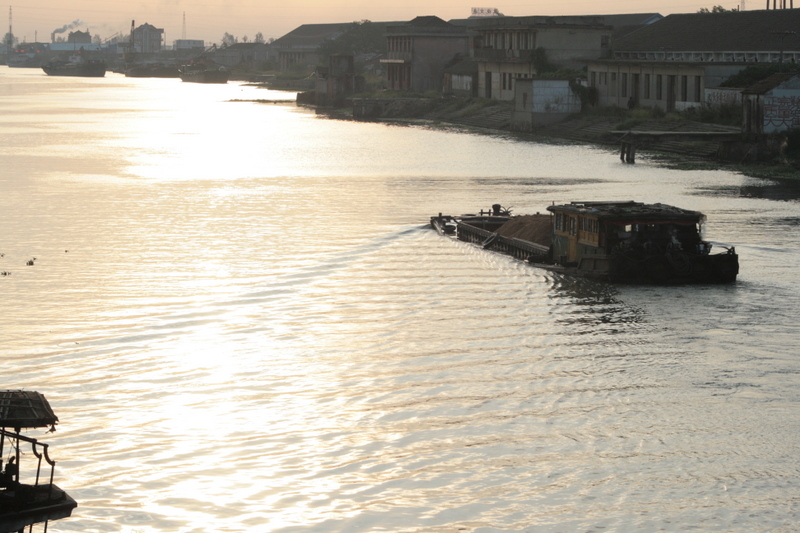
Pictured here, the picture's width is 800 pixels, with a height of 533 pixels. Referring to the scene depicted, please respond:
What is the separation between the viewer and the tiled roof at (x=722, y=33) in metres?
75.4

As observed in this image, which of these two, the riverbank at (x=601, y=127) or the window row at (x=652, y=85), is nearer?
the riverbank at (x=601, y=127)

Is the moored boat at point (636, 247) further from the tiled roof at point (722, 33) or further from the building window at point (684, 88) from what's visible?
the building window at point (684, 88)

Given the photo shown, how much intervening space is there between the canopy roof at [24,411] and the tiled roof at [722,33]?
65921 millimetres

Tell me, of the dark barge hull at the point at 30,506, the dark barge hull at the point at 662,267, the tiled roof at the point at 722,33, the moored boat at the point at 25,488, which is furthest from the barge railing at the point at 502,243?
the tiled roof at the point at 722,33

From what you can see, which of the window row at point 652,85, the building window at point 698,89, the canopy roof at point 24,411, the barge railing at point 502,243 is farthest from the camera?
the window row at point 652,85

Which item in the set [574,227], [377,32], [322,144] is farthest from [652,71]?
[377,32]

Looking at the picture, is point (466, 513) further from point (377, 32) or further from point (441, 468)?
point (377, 32)

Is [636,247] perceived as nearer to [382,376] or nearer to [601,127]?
[382,376]

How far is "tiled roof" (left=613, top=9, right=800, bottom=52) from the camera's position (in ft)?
247

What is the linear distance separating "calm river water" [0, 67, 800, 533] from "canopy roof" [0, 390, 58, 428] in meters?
1.88

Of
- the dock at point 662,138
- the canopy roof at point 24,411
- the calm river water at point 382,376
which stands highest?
the dock at point 662,138

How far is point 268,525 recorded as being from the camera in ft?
43.7

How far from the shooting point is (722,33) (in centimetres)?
8125

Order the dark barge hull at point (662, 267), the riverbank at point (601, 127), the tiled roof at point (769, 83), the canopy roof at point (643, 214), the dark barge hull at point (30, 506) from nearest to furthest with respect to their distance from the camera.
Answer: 1. the dark barge hull at point (30, 506)
2. the dark barge hull at point (662, 267)
3. the canopy roof at point (643, 214)
4. the tiled roof at point (769, 83)
5. the riverbank at point (601, 127)
